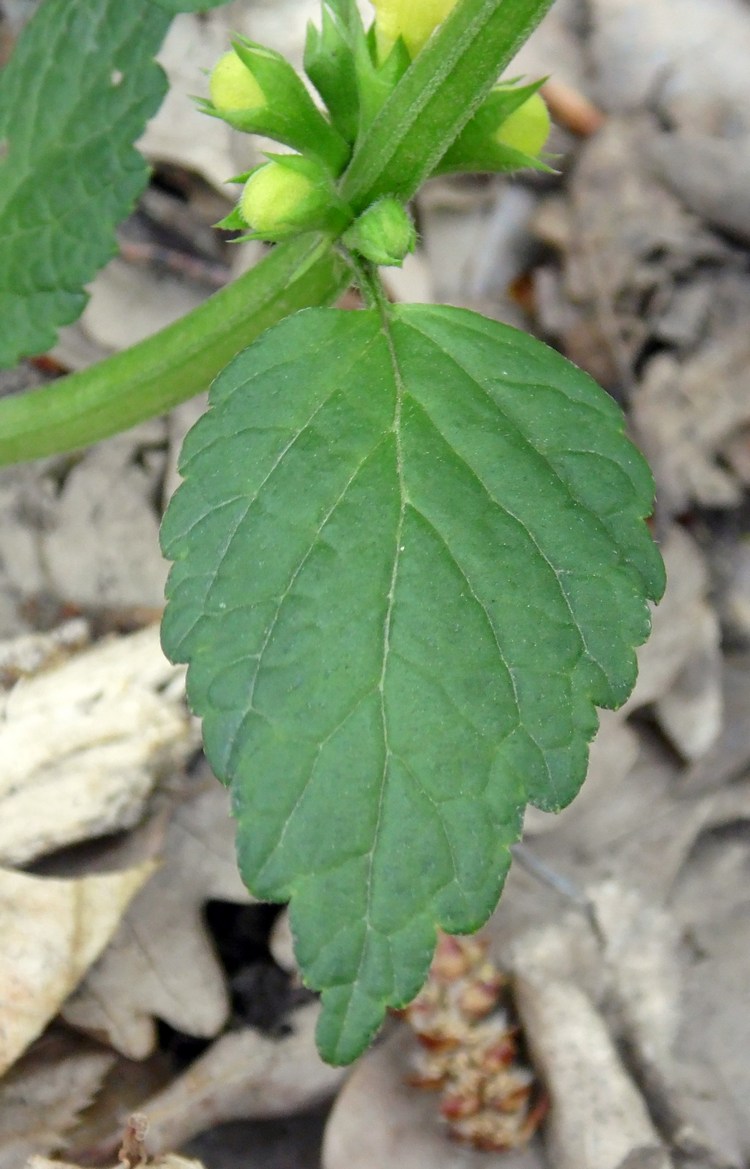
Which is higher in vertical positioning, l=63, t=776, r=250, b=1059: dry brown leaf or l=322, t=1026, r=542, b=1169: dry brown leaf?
l=322, t=1026, r=542, b=1169: dry brown leaf

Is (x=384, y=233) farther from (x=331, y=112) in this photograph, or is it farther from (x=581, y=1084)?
(x=581, y=1084)

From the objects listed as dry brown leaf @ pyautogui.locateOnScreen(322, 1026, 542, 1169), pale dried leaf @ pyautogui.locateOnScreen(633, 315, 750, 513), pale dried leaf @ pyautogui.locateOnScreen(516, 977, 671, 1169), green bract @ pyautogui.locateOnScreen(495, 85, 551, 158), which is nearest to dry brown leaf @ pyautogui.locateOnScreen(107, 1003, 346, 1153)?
Result: dry brown leaf @ pyautogui.locateOnScreen(322, 1026, 542, 1169)

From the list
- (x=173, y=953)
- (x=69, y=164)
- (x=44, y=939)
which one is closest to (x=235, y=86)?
(x=69, y=164)

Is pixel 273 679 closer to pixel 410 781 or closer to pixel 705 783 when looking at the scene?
pixel 410 781

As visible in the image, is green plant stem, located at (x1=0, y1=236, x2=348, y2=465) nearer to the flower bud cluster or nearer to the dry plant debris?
the flower bud cluster

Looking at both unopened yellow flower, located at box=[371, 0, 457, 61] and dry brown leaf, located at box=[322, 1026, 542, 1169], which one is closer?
unopened yellow flower, located at box=[371, 0, 457, 61]

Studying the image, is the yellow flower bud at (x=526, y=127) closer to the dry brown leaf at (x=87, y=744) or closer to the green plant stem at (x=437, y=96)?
the green plant stem at (x=437, y=96)

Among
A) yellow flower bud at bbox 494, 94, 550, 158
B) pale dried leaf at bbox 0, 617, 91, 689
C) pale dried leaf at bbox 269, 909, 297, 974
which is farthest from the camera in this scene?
pale dried leaf at bbox 0, 617, 91, 689
